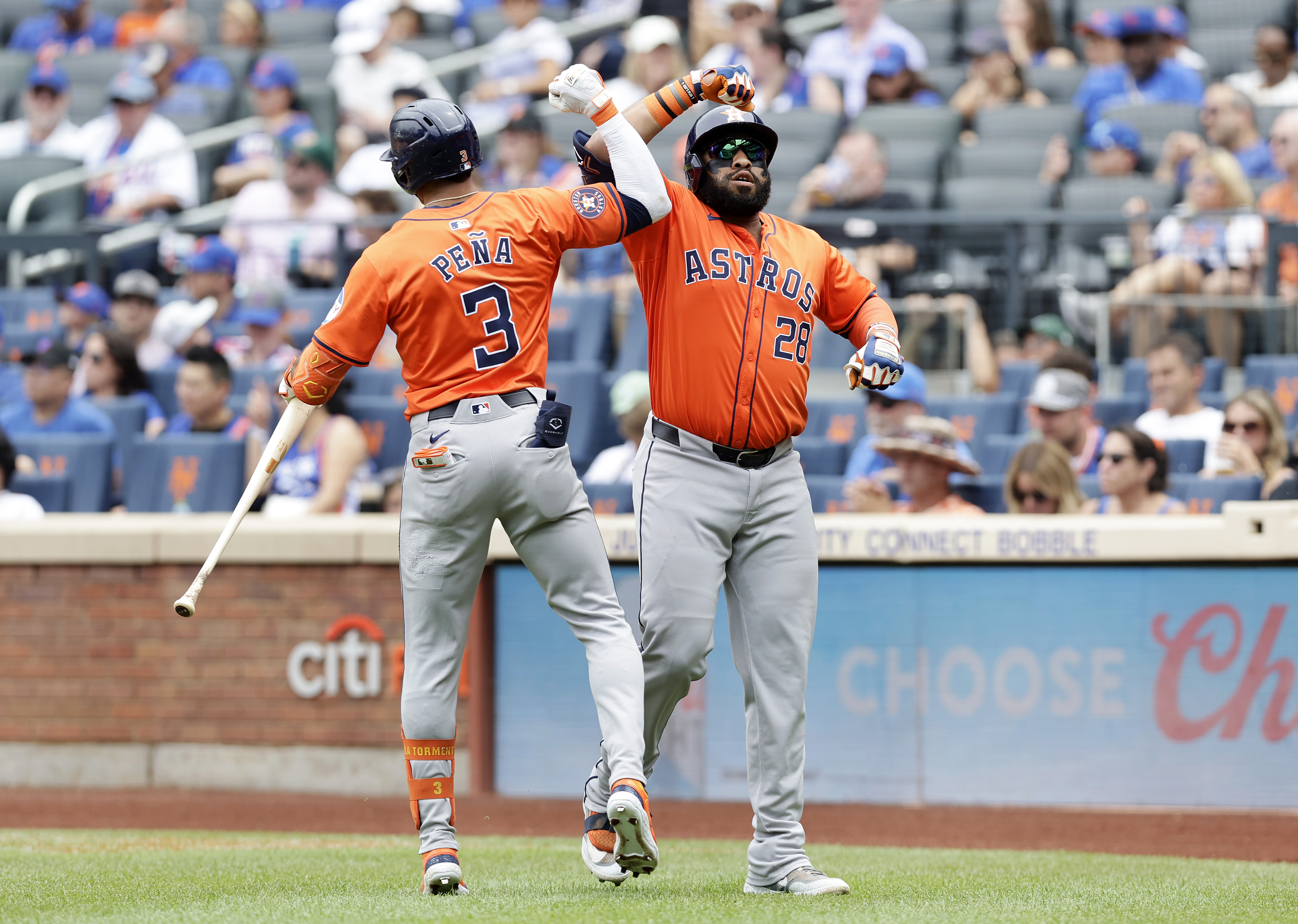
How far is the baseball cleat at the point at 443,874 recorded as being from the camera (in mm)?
4332

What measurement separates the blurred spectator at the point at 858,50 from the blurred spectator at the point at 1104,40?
3.81 ft

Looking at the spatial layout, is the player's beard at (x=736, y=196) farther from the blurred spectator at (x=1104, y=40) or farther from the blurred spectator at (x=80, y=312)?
the blurred spectator at (x=1104, y=40)

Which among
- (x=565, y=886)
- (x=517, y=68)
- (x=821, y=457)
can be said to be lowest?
(x=565, y=886)

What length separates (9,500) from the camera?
847cm

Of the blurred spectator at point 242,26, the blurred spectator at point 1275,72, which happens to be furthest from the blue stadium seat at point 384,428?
the blurred spectator at point 242,26

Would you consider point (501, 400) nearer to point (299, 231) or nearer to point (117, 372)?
point (117, 372)

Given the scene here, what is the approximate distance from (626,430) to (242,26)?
26.8ft

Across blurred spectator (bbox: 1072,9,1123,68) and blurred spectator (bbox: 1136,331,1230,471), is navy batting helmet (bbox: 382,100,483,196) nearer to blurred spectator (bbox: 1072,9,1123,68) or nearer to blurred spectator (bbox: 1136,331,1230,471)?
blurred spectator (bbox: 1136,331,1230,471)

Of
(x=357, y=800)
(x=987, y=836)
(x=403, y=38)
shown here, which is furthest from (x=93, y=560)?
(x=403, y=38)

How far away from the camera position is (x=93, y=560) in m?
8.05

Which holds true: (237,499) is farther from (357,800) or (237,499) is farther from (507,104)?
(507,104)

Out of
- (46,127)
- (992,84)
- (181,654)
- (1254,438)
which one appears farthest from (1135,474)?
(46,127)

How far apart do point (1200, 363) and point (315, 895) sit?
5531 millimetres

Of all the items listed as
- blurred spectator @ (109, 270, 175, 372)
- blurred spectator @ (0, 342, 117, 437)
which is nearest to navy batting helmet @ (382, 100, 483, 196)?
blurred spectator @ (0, 342, 117, 437)
